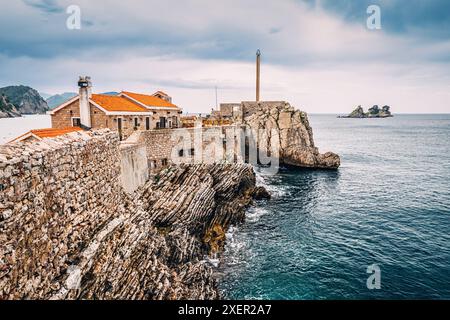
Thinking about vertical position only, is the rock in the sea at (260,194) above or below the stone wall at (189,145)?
below

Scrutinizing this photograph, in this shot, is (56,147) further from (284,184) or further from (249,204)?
(284,184)

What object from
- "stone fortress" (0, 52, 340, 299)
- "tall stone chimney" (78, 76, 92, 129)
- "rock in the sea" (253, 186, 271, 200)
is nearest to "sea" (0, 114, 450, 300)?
"rock in the sea" (253, 186, 271, 200)

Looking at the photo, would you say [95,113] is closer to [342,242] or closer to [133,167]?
[133,167]

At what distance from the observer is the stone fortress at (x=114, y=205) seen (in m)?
8.05

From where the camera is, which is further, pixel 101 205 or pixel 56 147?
pixel 101 205

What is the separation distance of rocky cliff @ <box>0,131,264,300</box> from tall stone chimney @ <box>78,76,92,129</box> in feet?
36.1

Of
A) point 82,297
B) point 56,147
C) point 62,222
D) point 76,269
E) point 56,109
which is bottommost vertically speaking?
point 82,297

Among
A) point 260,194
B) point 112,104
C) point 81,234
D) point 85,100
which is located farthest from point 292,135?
point 81,234

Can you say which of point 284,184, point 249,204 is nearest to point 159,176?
point 249,204

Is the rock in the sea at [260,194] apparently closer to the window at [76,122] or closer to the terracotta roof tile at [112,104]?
the terracotta roof tile at [112,104]

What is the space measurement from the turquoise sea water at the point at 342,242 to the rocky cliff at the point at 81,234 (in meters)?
4.97

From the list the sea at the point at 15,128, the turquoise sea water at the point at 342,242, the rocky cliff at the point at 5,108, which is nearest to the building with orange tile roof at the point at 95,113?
the sea at the point at 15,128

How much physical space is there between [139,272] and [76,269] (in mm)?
4780

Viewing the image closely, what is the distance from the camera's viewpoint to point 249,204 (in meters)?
39.2
